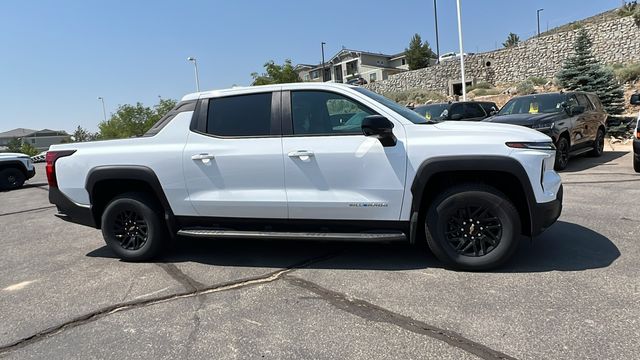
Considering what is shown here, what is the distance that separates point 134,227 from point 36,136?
5884 inches

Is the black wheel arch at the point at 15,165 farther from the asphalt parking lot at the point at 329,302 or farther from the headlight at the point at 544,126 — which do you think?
the headlight at the point at 544,126

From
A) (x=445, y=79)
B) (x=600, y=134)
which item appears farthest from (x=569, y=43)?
(x=600, y=134)

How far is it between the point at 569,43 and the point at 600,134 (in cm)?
2611

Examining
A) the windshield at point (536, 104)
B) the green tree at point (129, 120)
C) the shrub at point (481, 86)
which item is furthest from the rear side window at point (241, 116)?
the green tree at point (129, 120)

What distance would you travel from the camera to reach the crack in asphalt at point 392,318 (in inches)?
117

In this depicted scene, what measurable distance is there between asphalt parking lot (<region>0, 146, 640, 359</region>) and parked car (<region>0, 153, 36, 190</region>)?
470 inches

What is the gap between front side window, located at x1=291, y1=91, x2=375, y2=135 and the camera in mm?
4508

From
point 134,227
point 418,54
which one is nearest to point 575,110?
point 134,227

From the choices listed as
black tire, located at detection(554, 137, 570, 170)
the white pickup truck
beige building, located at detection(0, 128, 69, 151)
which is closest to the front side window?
the white pickup truck

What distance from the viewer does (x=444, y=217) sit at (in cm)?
424

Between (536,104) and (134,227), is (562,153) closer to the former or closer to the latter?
(536,104)

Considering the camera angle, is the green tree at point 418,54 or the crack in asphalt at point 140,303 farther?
the green tree at point 418,54

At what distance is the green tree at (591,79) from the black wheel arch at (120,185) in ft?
56.1

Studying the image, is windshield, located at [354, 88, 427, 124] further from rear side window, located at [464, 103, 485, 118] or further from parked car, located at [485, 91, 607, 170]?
rear side window, located at [464, 103, 485, 118]
